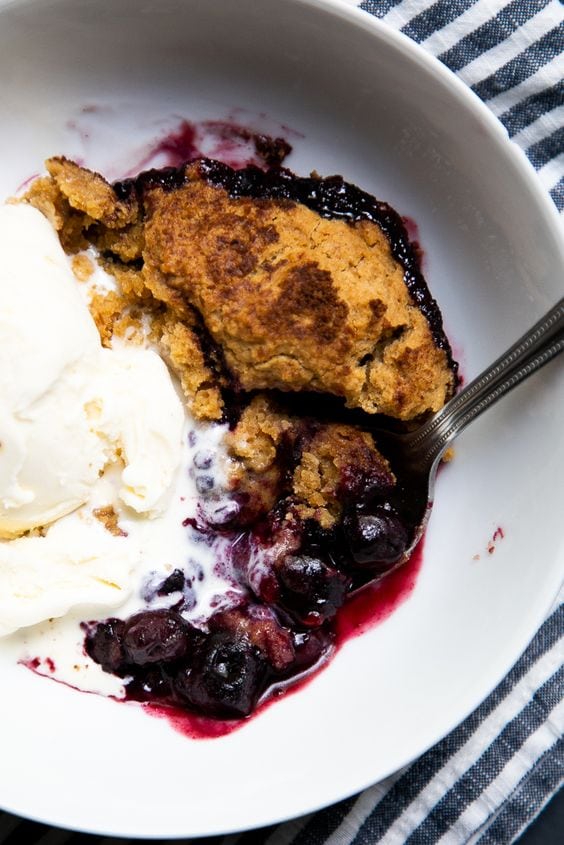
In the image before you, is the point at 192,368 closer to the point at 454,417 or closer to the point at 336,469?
the point at 336,469

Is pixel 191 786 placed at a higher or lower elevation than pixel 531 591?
lower

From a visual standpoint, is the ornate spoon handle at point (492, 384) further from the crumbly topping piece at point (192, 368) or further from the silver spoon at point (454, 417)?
the crumbly topping piece at point (192, 368)

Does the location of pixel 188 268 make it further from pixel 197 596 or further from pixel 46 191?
pixel 197 596

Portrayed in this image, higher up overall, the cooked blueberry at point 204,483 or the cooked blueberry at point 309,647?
the cooked blueberry at point 204,483

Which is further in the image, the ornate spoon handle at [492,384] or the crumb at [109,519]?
the crumb at [109,519]

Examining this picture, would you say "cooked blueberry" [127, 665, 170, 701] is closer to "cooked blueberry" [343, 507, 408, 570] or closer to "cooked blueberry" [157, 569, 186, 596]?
"cooked blueberry" [157, 569, 186, 596]

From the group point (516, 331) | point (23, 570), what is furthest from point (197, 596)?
point (516, 331)

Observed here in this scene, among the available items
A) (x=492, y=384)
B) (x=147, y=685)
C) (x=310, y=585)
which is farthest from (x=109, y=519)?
Result: (x=492, y=384)

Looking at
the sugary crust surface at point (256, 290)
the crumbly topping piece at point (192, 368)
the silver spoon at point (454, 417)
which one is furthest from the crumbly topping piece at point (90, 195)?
the silver spoon at point (454, 417)
